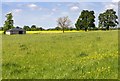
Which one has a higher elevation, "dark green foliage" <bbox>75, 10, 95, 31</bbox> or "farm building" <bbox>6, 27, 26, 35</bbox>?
"dark green foliage" <bbox>75, 10, 95, 31</bbox>

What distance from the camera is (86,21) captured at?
14262 centimetres

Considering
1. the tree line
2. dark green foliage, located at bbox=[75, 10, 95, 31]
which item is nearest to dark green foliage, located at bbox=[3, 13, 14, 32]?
the tree line

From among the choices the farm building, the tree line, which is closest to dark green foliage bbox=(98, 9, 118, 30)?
the tree line

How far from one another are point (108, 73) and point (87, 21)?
131428 millimetres

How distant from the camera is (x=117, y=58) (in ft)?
48.4

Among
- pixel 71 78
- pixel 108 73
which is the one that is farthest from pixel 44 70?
pixel 108 73

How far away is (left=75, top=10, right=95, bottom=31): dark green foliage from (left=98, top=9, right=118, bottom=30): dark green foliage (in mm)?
6372

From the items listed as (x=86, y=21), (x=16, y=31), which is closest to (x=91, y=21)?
(x=86, y=21)

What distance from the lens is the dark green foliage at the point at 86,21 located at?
142000 millimetres

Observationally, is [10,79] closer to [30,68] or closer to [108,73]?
[30,68]

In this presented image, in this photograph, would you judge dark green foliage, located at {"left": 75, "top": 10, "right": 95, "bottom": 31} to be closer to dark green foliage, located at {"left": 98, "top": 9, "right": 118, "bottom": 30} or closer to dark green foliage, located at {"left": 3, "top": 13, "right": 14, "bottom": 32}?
dark green foliage, located at {"left": 98, "top": 9, "right": 118, "bottom": 30}

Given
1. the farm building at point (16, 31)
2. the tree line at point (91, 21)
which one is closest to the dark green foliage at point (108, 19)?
the tree line at point (91, 21)

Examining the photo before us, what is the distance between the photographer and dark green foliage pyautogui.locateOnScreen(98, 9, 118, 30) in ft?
447

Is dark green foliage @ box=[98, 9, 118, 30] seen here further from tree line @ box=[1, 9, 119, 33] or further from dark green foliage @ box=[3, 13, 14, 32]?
dark green foliage @ box=[3, 13, 14, 32]
